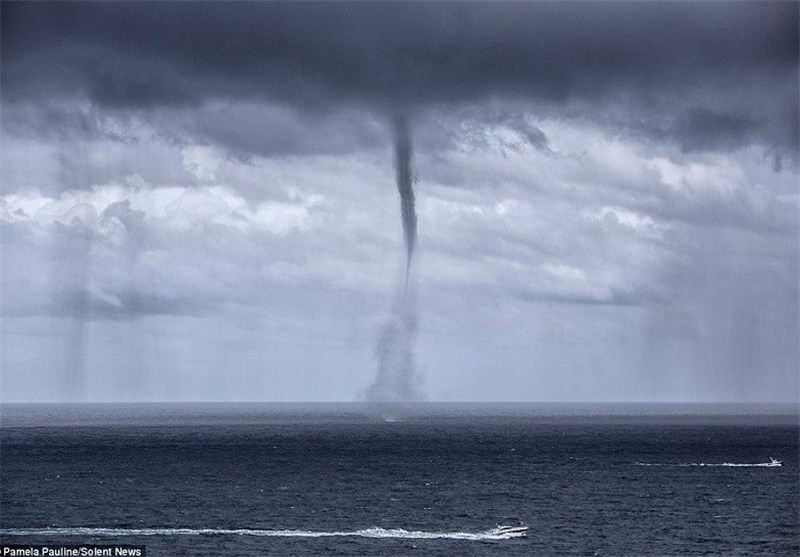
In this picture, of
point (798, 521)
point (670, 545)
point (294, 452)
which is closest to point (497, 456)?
point (294, 452)

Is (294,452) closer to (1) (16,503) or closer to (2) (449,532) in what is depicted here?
(1) (16,503)

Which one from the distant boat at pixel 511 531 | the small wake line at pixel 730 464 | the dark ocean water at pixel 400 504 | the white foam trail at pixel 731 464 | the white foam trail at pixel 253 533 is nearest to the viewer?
the dark ocean water at pixel 400 504

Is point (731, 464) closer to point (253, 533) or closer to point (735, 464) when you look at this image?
point (735, 464)

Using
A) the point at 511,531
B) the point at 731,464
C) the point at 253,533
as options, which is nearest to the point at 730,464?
A: the point at 731,464

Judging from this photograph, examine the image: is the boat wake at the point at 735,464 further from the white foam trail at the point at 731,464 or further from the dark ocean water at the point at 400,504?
the dark ocean water at the point at 400,504

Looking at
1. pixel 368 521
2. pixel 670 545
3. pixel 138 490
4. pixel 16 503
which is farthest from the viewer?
pixel 138 490

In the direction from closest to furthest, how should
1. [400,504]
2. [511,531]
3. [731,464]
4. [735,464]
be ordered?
[511,531], [400,504], [735,464], [731,464]

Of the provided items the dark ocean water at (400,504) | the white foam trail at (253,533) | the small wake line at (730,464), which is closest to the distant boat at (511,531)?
the white foam trail at (253,533)

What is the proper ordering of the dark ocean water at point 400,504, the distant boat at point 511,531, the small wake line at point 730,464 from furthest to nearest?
the small wake line at point 730,464
the distant boat at point 511,531
the dark ocean water at point 400,504
